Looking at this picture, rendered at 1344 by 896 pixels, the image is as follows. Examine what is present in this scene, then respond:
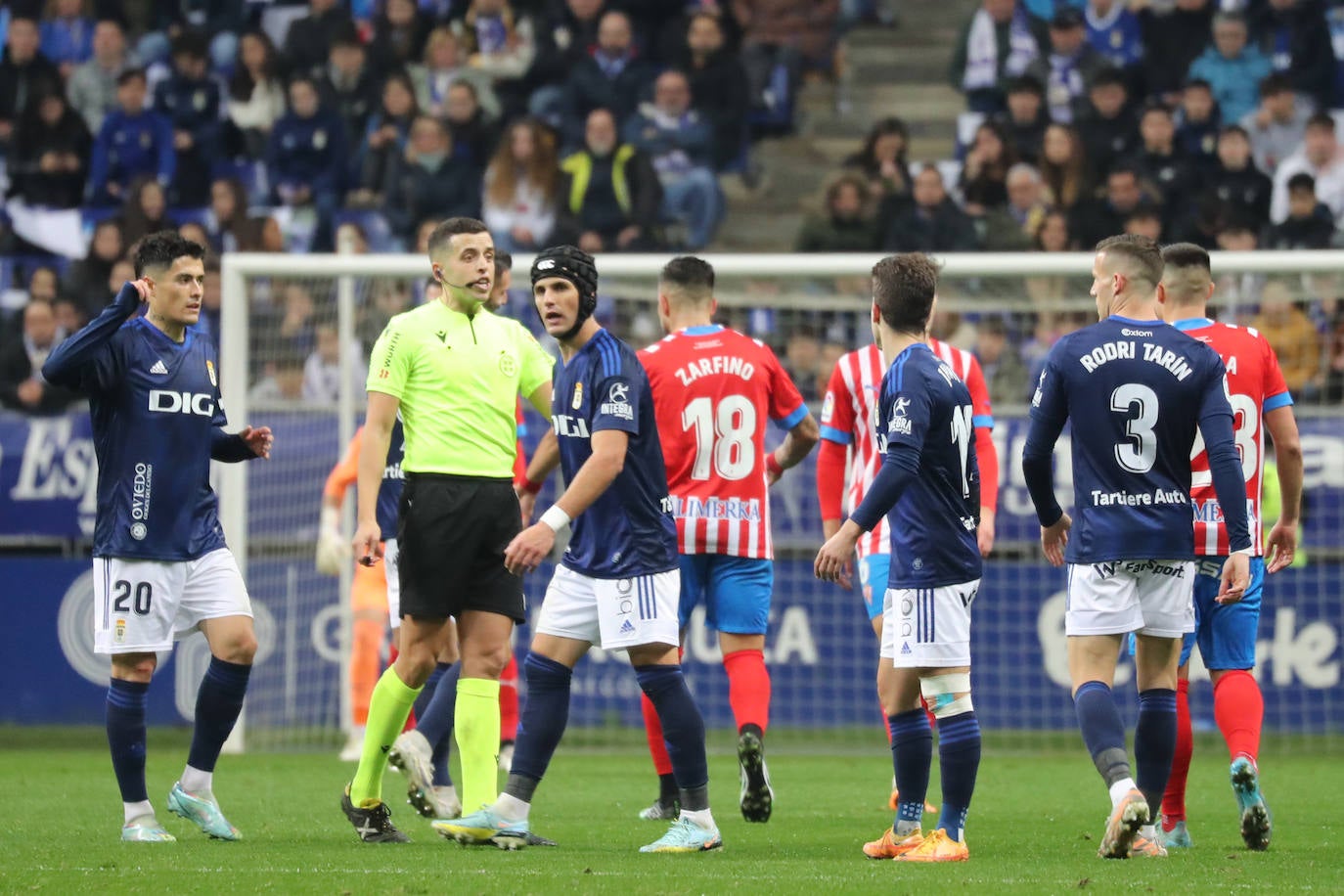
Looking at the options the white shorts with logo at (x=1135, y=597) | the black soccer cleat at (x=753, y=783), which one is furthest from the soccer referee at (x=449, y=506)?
the white shorts with logo at (x=1135, y=597)

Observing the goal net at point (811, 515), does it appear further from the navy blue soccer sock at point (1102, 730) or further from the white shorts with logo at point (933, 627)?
the white shorts with logo at point (933, 627)

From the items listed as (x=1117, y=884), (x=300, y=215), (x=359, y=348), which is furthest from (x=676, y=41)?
(x=1117, y=884)

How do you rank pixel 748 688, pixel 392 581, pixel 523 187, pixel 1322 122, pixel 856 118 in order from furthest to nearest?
pixel 856 118 < pixel 523 187 < pixel 1322 122 < pixel 392 581 < pixel 748 688

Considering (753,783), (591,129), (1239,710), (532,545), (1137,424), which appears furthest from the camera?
(591,129)

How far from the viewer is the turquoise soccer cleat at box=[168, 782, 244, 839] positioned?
7254mm

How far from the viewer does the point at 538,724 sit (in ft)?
21.7

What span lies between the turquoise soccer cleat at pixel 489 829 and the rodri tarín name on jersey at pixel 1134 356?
2597mm

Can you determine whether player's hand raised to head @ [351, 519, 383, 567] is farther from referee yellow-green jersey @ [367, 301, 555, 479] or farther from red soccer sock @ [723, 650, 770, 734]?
red soccer sock @ [723, 650, 770, 734]

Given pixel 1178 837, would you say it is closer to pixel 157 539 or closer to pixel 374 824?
pixel 374 824

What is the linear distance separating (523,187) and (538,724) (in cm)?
1083

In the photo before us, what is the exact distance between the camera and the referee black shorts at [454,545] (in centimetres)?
685

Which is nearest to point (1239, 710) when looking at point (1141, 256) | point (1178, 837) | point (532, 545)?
point (1178, 837)

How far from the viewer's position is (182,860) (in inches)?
255

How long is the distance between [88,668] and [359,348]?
3.00 meters
